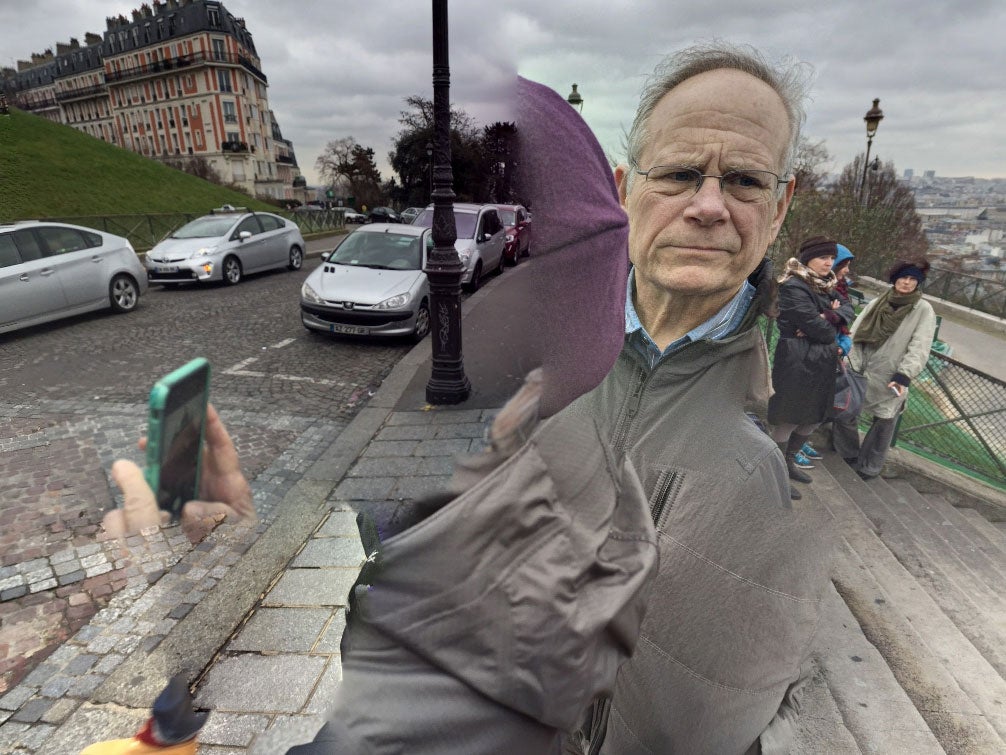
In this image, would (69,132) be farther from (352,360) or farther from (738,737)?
(738,737)

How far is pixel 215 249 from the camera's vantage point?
110 centimetres

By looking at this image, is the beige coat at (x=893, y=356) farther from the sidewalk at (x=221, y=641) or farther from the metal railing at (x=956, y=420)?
the sidewalk at (x=221, y=641)

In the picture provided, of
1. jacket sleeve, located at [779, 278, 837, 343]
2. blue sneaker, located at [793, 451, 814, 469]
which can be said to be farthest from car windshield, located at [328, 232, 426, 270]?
blue sneaker, located at [793, 451, 814, 469]

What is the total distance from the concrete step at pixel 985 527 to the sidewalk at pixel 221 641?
4.77 meters

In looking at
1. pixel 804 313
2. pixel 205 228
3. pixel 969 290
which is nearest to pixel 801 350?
pixel 804 313

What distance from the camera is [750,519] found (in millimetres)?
752

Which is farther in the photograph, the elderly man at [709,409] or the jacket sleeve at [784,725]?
the jacket sleeve at [784,725]

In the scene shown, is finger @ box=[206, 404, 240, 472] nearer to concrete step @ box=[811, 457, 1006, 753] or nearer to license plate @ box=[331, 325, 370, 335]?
license plate @ box=[331, 325, 370, 335]

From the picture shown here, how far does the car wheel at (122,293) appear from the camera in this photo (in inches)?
44.4

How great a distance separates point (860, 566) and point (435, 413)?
3.48 m

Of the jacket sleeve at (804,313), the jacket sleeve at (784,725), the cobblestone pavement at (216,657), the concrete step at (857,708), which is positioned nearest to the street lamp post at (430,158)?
the jacket sleeve at (784,725)

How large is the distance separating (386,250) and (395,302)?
0.18 metres

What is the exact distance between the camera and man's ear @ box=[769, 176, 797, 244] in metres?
0.77

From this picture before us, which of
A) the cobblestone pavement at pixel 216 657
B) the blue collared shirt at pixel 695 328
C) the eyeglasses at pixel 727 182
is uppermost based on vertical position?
the eyeglasses at pixel 727 182
